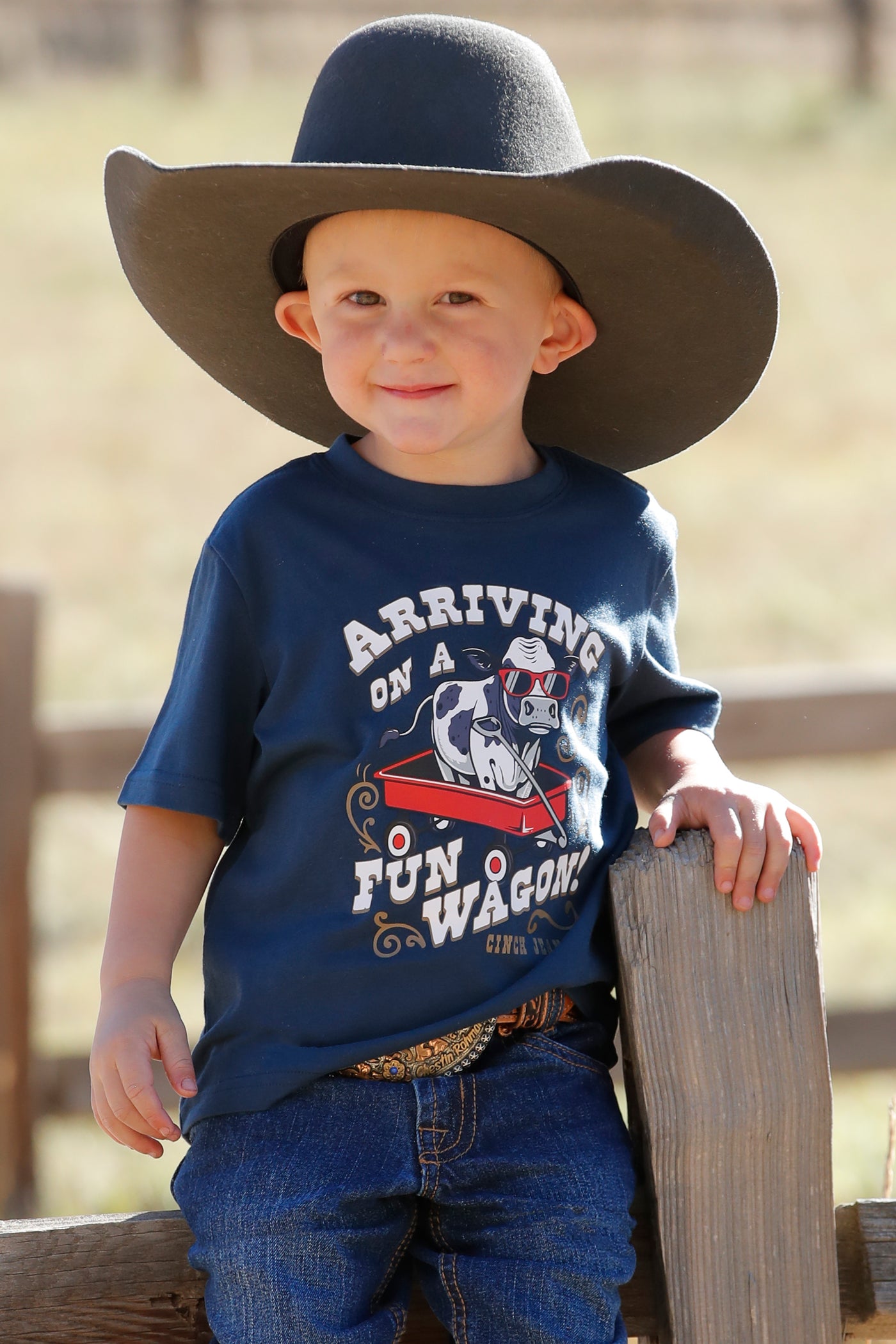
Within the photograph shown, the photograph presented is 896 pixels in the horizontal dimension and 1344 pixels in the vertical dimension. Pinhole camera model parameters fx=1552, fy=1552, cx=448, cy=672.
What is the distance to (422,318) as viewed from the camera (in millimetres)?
1645

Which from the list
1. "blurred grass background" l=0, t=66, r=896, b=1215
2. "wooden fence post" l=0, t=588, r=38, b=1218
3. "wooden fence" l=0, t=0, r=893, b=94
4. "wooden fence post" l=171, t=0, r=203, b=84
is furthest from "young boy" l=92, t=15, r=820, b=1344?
"wooden fence post" l=171, t=0, r=203, b=84

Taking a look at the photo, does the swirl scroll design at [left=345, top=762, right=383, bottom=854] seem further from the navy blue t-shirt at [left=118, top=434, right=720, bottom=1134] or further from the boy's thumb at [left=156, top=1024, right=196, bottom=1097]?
the boy's thumb at [left=156, top=1024, right=196, bottom=1097]

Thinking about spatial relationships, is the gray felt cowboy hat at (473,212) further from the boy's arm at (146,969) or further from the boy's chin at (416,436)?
the boy's arm at (146,969)

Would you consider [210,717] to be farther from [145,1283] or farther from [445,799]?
[145,1283]

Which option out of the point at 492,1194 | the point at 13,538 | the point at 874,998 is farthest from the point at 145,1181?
the point at 13,538

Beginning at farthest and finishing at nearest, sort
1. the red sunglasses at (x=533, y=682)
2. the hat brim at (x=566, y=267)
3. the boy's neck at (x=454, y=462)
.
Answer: the boy's neck at (x=454, y=462), the red sunglasses at (x=533, y=682), the hat brim at (x=566, y=267)

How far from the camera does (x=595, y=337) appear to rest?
72.7 inches

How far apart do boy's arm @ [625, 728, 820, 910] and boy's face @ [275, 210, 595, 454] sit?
0.44 m

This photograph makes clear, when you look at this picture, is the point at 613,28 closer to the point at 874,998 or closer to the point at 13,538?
the point at 13,538

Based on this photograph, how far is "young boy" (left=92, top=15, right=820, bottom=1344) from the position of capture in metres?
1.50

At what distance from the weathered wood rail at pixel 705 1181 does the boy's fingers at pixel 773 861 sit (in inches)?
0.7

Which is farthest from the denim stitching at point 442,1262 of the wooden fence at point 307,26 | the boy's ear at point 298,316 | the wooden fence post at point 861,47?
the wooden fence post at point 861,47

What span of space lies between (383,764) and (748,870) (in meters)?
0.38

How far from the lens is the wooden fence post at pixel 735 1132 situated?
58.2 inches
